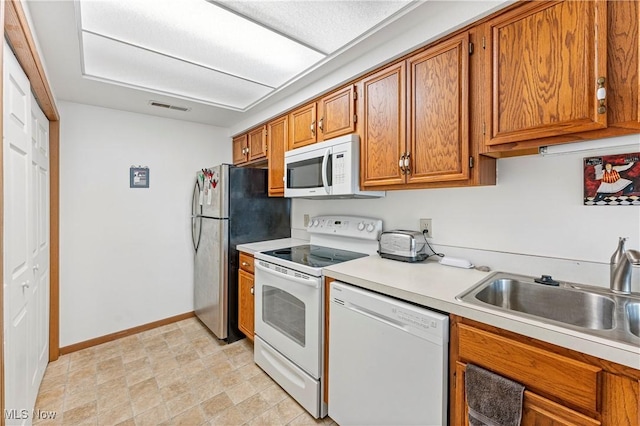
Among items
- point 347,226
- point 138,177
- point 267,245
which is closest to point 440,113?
point 347,226

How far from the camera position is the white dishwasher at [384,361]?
3.91 feet

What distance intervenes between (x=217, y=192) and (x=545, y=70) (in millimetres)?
2406

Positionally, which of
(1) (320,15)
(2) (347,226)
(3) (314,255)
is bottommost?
(3) (314,255)

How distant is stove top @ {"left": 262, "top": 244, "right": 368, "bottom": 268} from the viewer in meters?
1.93

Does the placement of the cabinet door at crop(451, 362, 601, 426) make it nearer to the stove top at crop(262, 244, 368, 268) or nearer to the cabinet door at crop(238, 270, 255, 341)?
the stove top at crop(262, 244, 368, 268)

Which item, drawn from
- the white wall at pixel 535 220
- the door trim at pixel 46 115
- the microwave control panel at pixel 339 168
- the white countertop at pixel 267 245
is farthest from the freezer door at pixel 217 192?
the white wall at pixel 535 220

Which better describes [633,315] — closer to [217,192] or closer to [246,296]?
[246,296]

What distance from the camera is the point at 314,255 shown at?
219 centimetres

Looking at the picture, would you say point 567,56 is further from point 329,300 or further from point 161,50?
point 161,50

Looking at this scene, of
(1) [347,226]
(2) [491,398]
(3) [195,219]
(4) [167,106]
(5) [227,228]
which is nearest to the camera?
(2) [491,398]

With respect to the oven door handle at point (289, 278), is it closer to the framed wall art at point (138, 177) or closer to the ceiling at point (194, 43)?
the ceiling at point (194, 43)

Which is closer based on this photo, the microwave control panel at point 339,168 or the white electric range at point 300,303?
the white electric range at point 300,303

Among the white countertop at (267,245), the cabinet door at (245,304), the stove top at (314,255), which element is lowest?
the cabinet door at (245,304)

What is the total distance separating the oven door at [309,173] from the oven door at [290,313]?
617 millimetres
